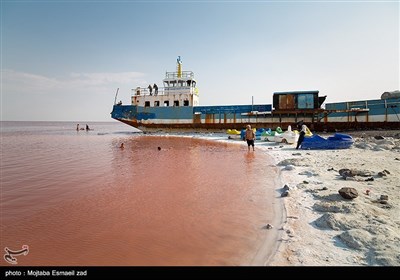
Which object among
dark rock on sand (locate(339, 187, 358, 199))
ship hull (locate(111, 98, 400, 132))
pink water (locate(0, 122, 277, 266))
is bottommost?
pink water (locate(0, 122, 277, 266))

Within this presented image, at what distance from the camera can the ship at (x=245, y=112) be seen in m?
24.4

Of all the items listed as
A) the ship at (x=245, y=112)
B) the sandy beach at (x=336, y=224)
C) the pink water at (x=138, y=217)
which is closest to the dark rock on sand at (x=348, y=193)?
the sandy beach at (x=336, y=224)

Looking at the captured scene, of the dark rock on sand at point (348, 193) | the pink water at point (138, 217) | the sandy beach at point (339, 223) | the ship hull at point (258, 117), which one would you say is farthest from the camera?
the ship hull at point (258, 117)

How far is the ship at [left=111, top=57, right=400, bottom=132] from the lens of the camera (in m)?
24.4

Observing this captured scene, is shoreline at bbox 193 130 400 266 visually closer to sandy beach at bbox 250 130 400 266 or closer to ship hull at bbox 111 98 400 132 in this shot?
sandy beach at bbox 250 130 400 266

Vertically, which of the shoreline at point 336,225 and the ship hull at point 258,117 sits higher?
the ship hull at point 258,117

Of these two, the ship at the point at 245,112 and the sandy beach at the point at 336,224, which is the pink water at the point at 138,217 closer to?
the sandy beach at the point at 336,224

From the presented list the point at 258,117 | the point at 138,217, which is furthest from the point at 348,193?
the point at 258,117

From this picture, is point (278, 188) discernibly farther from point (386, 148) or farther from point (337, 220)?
point (386, 148)

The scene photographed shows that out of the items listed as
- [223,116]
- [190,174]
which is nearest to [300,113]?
[223,116]

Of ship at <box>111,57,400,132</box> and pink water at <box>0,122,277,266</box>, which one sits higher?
ship at <box>111,57,400,132</box>

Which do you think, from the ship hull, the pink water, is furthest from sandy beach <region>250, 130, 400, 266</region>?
the ship hull

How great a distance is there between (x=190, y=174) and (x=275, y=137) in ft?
40.7

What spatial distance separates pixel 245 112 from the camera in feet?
96.0
